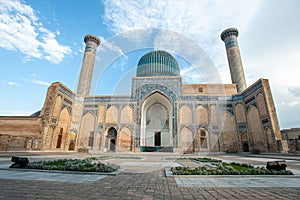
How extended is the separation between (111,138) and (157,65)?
11.9 metres

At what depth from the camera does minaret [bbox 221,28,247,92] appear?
74.4 feet

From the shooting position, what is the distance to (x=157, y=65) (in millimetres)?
23562

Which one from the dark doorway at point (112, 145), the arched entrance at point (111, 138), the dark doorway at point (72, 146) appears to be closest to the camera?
the dark doorway at point (72, 146)

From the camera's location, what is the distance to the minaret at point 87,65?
23109 millimetres

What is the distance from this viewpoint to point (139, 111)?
20.2m

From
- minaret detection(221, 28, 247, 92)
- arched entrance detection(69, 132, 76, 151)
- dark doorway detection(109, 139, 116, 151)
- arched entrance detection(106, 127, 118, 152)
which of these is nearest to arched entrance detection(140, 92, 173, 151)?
arched entrance detection(106, 127, 118, 152)

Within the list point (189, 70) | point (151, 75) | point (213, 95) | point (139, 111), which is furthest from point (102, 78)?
point (213, 95)

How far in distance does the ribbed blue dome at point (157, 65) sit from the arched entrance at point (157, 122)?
12.6 feet

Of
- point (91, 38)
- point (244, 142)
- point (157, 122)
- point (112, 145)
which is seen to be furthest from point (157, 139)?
point (91, 38)

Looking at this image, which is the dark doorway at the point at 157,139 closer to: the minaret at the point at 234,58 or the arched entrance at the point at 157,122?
the arched entrance at the point at 157,122

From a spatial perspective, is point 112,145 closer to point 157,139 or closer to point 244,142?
point 157,139

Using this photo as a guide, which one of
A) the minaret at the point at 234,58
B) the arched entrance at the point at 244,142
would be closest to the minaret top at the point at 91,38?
the minaret at the point at 234,58

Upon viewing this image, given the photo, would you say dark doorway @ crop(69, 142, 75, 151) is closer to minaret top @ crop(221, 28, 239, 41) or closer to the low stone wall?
the low stone wall

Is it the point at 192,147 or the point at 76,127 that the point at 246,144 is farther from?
the point at 76,127
